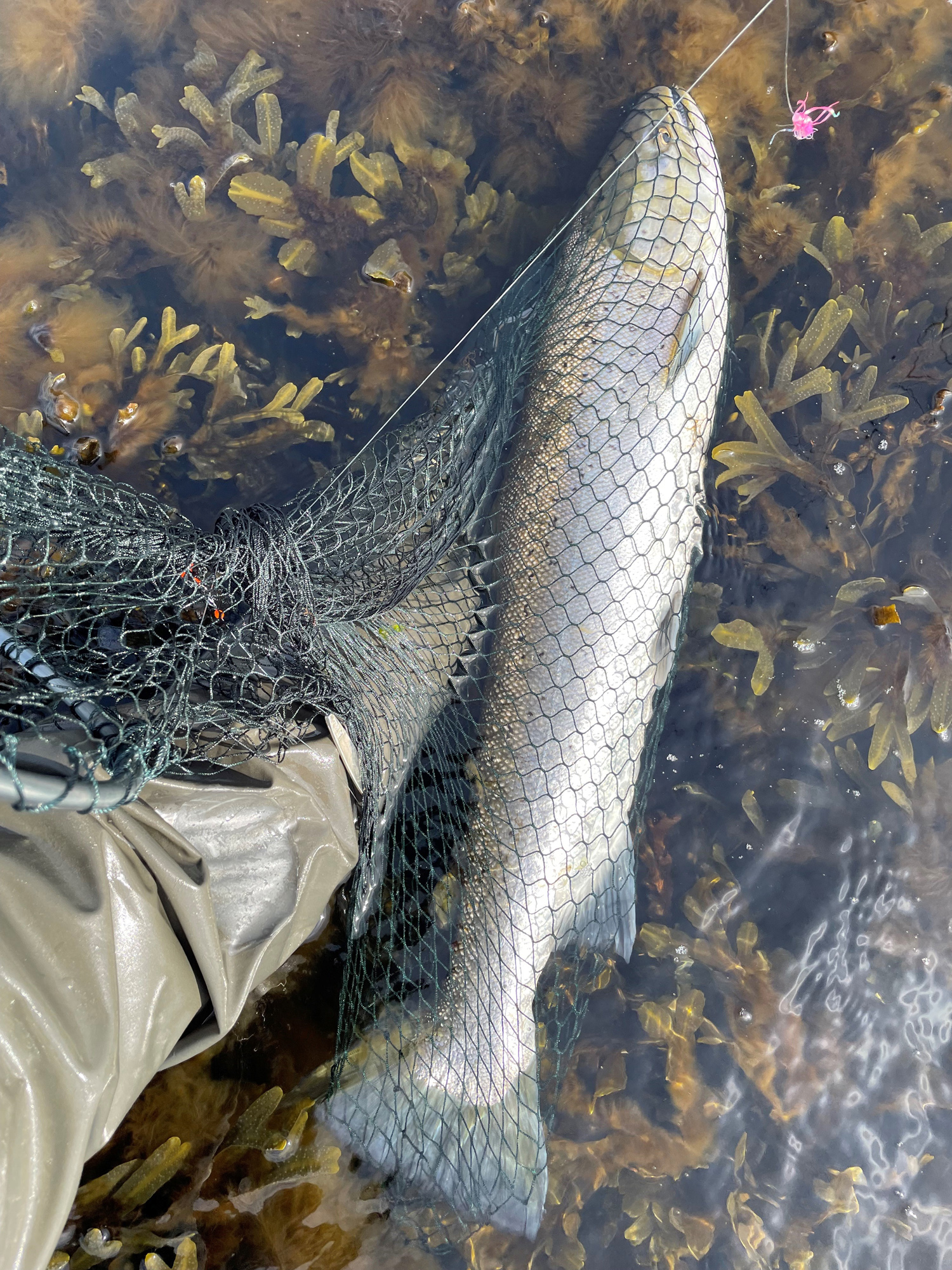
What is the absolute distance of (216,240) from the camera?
319 centimetres

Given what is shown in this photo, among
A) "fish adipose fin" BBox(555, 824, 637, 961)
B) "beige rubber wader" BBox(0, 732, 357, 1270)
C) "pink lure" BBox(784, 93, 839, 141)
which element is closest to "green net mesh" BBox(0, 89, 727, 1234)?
"fish adipose fin" BBox(555, 824, 637, 961)

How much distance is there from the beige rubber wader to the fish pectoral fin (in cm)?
181

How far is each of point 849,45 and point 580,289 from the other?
62.5 inches

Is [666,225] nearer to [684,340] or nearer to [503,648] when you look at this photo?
[684,340]

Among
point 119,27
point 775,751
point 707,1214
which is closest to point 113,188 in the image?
point 119,27

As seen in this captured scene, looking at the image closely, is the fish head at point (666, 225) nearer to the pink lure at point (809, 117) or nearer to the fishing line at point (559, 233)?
the fishing line at point (559, 233)

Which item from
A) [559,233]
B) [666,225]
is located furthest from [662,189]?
[559,233]

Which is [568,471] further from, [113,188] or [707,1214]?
[707,1214]

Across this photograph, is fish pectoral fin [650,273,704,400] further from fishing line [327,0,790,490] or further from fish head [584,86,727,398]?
fishing line [327,0,790,490]

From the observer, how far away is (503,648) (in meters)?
2.88

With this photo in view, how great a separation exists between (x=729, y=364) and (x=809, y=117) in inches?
41.3

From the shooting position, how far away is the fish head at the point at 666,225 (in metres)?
2.97

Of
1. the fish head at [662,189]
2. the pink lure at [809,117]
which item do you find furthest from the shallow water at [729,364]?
the fish head at [662,189]

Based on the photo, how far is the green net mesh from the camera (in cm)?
251
